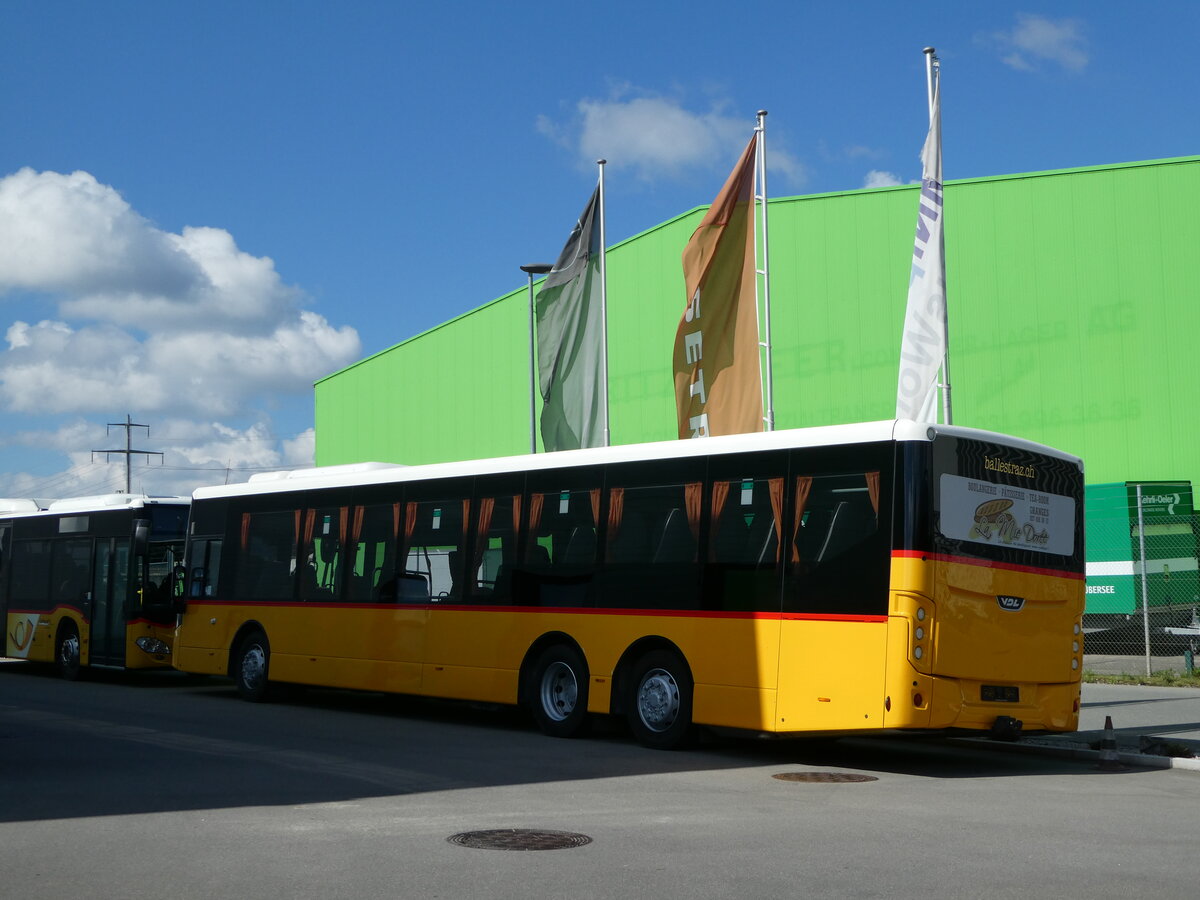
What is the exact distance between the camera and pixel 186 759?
1280 cm

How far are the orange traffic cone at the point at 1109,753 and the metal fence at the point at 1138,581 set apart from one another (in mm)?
15895

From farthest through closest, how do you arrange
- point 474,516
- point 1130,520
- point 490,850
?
point 1130,520, point 474,516, point 490,850

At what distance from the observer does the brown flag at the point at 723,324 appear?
20.3 metres

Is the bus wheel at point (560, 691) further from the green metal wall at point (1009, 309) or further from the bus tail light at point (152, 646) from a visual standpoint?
the green metal wall at point (1009, 309)

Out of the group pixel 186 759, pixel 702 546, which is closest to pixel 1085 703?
pixel 702 546

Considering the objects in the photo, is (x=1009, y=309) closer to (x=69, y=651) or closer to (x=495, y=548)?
(x=495, y=548)

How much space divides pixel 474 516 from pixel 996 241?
22.2 m

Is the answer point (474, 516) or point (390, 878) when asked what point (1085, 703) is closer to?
point (474, 516)

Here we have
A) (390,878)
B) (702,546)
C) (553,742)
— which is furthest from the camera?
(553,742)

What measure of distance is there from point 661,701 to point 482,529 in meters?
3.46

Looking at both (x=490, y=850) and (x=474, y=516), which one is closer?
(x=490, y=850)

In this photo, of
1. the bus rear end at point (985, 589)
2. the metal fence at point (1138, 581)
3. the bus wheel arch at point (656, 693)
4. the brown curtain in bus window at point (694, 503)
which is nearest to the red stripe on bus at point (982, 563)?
the bus rear end at point (985, 589)

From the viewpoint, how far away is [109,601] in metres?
23.6

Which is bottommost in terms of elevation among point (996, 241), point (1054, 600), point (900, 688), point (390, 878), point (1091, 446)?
point (390, 878)
